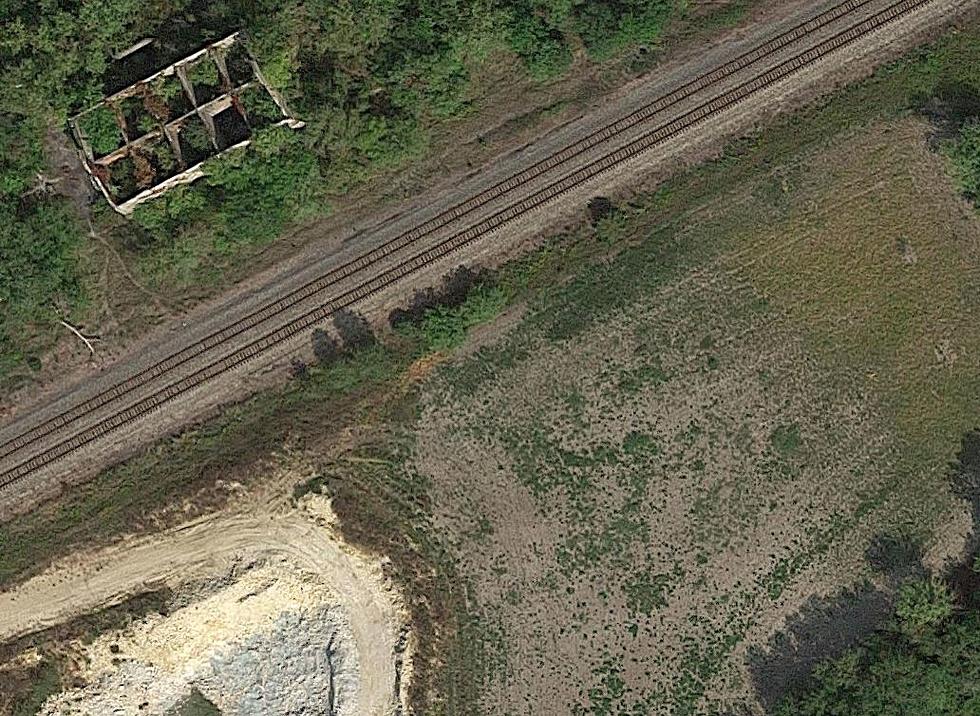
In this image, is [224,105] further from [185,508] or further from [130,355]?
[185,508]

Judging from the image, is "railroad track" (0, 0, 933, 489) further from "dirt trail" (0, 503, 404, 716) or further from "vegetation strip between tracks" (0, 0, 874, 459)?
"dirt trail" (0, 503, 404, 716)

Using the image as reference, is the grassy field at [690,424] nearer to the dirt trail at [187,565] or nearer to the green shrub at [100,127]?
the dirt trail at [187,565]

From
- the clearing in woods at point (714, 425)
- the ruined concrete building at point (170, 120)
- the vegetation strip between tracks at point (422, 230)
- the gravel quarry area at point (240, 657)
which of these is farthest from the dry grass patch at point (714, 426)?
the ruined concrete building at point (170, 120)

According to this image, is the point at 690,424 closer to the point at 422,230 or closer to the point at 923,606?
the point at 923,606

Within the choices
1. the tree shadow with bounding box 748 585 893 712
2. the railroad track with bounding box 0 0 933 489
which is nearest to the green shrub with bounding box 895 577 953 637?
the tree shadow with bounding box 748 585 893 712

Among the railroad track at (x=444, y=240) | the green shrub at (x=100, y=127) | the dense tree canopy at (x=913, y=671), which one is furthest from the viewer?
the railroad track at (x=444, y=240)

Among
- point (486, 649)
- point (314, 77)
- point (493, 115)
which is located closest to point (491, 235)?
point (493, 115)
